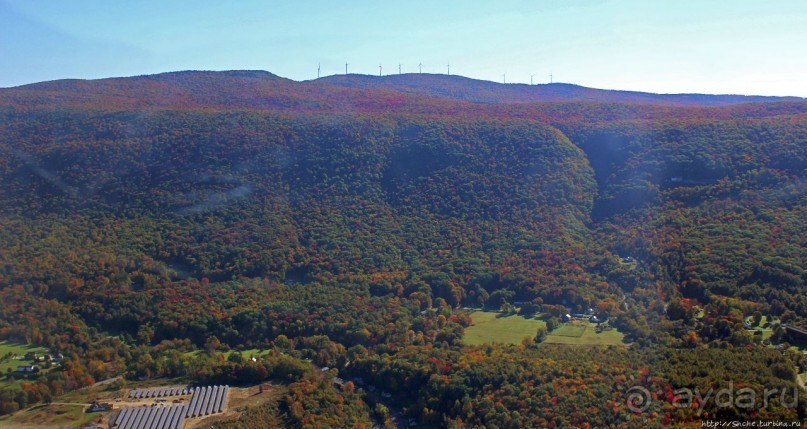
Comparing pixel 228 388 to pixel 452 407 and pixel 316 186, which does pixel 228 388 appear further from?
pixel 316 186

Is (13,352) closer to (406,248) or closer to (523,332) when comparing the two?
(406,248)

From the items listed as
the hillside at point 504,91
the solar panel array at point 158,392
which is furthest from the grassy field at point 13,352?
the hillside at point 504,91

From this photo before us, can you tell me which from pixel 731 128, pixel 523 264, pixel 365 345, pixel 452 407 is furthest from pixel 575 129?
pixel 452 407

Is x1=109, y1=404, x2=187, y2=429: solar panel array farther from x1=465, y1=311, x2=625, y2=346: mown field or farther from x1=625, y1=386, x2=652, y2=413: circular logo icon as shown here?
x1=625, y1=386, x2=652, y2=413: circular logo icon

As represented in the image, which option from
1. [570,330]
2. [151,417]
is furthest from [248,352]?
[570,330]

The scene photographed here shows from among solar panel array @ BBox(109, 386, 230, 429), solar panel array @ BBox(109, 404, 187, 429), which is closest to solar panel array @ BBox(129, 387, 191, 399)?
solar panel array @ BBox(109, 386, 230, 429)

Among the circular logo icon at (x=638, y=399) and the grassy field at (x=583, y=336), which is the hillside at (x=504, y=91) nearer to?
the grassy field at (x=583, y=336)

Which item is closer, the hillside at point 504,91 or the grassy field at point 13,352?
the grassy field at point 13,352
